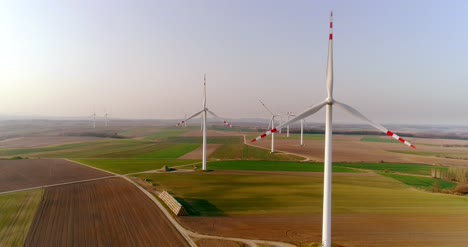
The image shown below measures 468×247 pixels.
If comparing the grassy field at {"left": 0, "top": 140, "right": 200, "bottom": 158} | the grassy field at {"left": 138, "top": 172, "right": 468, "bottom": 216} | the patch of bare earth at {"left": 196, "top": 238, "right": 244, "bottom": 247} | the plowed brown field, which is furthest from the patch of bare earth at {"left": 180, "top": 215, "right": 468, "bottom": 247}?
the grassy field at {"left": 0, "top": 140, "right": 200, "bottom": 158}

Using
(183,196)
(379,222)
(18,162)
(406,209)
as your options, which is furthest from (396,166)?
(18,162)

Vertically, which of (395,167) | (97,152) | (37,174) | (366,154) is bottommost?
(395,167)

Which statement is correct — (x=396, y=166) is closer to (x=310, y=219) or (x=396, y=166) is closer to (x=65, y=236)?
(x=310, y=219)

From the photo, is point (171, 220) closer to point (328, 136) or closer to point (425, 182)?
point (328, 136)

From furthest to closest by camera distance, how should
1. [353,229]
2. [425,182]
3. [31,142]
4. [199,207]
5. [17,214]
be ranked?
[31,142], [425,182], [199,207], [17,214], [353,229]

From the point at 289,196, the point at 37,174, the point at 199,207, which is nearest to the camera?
the point at 199,207

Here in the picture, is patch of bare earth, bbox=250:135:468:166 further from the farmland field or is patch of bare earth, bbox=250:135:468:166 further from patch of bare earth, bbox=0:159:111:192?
patch of bare earth, bbox=0:159:111:192

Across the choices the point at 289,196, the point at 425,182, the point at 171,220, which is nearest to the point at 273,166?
the point at 425,182
